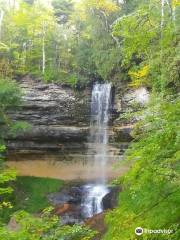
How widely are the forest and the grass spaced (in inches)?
2.1

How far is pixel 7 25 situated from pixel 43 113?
36.2 ft

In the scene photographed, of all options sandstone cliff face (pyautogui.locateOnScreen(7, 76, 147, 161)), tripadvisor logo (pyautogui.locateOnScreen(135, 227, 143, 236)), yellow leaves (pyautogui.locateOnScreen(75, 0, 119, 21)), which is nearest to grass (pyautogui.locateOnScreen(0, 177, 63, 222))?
sandstone cliff face (pyautogui.locateOnScreen(7, 76, 147, 161))

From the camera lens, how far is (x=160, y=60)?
890 centimetres

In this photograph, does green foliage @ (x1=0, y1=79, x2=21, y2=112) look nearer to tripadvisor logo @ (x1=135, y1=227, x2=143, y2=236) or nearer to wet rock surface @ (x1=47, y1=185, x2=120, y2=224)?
wet rock surface @ (x1=47, y1=185, x2=120, y2=224)

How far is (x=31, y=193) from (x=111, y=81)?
10.3 metres

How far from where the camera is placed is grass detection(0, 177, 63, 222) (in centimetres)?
1805

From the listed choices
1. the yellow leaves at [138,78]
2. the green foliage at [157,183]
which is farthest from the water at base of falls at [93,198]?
the green foliage at [157,183]

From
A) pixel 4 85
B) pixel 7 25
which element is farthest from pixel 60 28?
pixel 4 85

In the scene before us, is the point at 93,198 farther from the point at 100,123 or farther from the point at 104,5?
the point at 104,5

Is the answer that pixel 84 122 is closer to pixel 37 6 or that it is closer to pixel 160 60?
pixel 37 6

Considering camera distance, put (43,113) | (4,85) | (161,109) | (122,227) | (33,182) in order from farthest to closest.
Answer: (43,113) → (33,182) → (4,85) → (161,109) → (122,227)

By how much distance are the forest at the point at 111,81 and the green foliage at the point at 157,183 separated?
15 mm

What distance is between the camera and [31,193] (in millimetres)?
20156
